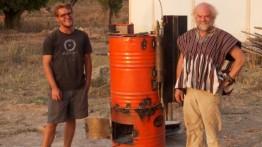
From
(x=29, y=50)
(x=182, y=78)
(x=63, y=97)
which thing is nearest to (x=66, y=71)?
(x=63, y=97)

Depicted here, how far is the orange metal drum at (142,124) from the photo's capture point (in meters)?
5.20

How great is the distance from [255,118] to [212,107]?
3416 millimetres

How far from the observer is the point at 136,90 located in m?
5.10

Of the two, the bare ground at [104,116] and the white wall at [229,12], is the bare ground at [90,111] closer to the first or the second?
the bare ground at [104,116]

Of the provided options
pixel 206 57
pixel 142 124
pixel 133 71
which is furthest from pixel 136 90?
pixel 206 57

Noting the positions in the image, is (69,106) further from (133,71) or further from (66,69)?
(133,71)

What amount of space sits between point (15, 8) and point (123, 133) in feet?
80.2

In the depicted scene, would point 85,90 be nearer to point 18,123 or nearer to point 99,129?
point 99,129

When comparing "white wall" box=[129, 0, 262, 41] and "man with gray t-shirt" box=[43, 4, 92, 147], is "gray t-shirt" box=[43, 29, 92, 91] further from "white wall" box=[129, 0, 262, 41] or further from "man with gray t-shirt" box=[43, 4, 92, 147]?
"white wall" box=[129, 0, 262, 41]

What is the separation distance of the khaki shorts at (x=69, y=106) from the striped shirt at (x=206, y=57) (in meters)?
1.27

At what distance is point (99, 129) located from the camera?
569 cm

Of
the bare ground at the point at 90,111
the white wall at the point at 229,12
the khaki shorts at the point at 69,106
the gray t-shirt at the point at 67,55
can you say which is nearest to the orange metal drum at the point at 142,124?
the khaki shorts at the point at 69,106

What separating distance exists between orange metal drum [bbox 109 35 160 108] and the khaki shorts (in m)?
0.38

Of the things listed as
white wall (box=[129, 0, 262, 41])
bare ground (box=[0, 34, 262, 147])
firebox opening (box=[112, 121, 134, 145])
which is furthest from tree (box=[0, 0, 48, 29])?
firebox opening (box=[112, 121, 134, 145])
